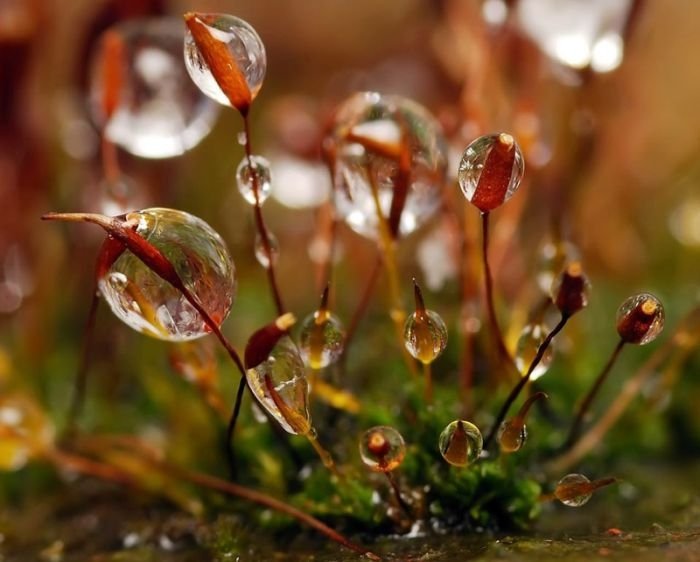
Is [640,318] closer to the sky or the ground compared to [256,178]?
closer to the ground

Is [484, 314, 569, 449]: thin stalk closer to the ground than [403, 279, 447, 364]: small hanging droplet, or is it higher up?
closer to the ground

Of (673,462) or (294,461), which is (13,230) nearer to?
(294,461)

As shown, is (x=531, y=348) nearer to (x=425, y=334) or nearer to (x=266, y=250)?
(x=425, y=334)

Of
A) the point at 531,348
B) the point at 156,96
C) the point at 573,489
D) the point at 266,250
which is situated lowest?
the point at 573,489

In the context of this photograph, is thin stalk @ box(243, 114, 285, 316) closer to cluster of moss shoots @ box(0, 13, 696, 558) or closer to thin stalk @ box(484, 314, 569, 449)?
cluster of moss shoots @ box(0, 13, 696, 558)

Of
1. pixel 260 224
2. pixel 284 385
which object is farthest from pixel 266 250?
pixel 284 385

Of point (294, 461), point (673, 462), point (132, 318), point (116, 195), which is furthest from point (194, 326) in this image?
point (673, 462)

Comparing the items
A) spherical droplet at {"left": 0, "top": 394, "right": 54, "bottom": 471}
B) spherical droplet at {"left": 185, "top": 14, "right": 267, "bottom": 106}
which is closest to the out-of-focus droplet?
spherical droplet at {"left": 185, "top": 14, "right": 267, "bottom": 106}
